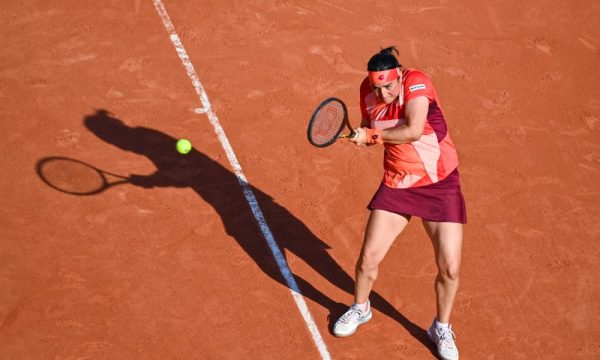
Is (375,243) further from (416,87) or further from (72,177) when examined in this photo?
(72,177)

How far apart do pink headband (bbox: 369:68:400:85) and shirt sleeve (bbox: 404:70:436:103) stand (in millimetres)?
151

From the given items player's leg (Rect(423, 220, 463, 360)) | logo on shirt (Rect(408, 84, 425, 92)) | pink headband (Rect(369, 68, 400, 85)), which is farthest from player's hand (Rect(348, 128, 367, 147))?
player's leg (Rect(423, 220, 463, 360))

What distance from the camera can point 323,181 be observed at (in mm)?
8430

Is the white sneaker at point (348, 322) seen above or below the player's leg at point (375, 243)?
below

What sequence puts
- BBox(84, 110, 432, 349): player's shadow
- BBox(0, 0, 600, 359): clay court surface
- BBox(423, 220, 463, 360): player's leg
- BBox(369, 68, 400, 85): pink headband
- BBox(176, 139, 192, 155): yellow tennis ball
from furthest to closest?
1. BBox(176, 139, 192, 155): yellow tennis ball
2. BBox(84, 110, 432, 349): player's shadow
3. BBox(0, 0, 600, 359): clay court surface
4. BBox(423, 220, 463, 360): player's leg
5. BBox(369, 68, 400, 85): pink headband

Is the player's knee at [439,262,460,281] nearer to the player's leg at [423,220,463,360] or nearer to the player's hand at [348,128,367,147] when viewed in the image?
the player's leg at [423,220,463,360]

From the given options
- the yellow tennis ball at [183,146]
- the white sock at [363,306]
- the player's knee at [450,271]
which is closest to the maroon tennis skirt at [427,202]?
the player's knee at [450,271]

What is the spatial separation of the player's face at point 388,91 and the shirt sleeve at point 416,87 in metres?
0.09

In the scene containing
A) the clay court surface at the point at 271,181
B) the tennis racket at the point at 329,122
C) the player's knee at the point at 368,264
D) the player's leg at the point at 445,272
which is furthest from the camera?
the clay court surface at the point at 271,181

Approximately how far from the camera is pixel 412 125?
597cm

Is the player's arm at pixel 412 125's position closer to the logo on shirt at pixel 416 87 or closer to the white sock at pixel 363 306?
the logo on shirt at pixel 416 87

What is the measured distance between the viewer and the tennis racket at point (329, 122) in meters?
6.57

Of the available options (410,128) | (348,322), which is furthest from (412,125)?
(348,322)

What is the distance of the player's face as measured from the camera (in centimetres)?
604
